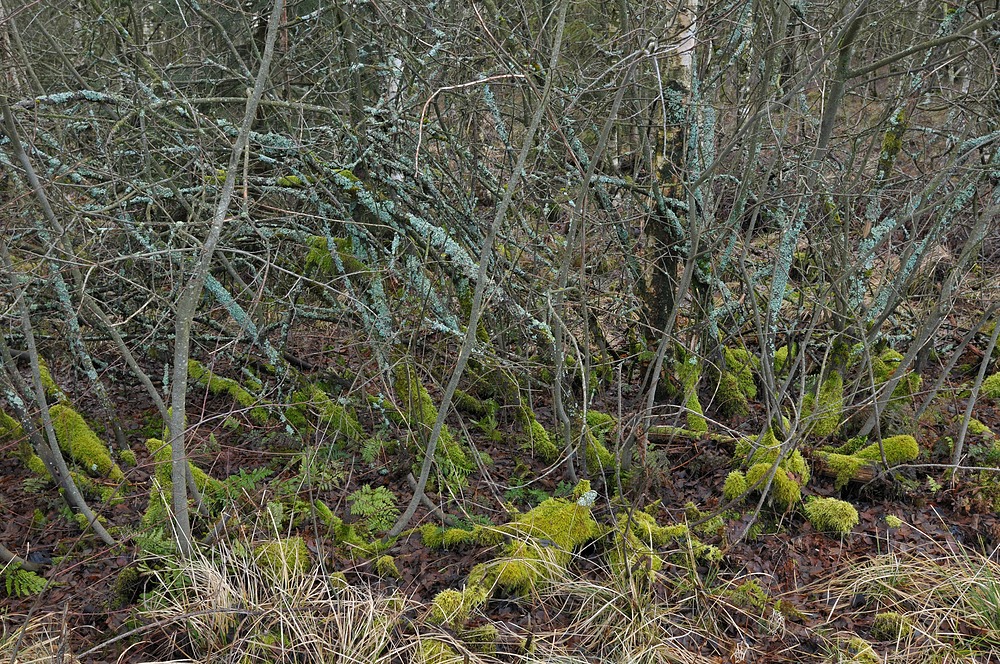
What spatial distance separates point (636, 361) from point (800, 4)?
8.57 feet

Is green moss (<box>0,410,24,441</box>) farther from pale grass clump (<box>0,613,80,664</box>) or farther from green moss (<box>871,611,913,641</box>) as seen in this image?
green moss (<box>871,611,913,641</box>)

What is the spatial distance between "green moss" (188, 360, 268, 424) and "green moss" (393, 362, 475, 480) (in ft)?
3.62

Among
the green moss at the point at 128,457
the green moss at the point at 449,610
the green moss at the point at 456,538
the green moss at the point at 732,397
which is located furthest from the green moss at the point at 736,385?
the green moss at the point at 128,457

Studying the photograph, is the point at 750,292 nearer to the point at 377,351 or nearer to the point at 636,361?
the point at 636,361

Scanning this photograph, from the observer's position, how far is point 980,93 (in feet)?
14.9

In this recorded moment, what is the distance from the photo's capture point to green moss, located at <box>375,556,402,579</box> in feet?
12.6

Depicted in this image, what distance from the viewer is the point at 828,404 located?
4.74m

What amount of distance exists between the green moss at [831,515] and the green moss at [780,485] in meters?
0.10

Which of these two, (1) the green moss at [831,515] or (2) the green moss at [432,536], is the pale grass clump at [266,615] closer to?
(2) the green moss at [432,536]

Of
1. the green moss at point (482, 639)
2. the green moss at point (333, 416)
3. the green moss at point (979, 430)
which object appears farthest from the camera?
the green moss at point (333, 416)

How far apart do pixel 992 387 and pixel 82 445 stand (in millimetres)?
6129

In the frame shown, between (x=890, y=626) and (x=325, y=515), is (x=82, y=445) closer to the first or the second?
(x=325, y=515)

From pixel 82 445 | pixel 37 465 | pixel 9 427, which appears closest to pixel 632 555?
pixel 82 445

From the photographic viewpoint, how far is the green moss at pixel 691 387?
4715 millimetres
